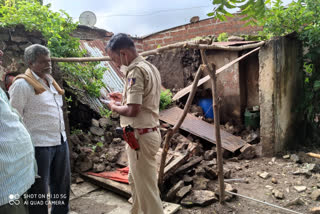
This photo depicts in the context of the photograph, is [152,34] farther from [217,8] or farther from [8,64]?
[217,8]

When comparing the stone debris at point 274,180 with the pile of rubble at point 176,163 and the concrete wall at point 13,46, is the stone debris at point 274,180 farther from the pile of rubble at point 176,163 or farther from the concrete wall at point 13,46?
the concrete wall at point 13,46

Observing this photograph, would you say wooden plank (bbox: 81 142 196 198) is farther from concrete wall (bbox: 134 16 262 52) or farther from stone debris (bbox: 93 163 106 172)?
concrete wall (bbox: 134 16 262 52)

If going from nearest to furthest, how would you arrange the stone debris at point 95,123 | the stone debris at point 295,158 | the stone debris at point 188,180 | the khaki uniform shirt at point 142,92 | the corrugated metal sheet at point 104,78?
1. the khaki uniform shirt at point 142,92
2. the stone debris at point 188,180
3. the stone debris at point 295,158
4. the stone debris at point 95,123
5. the corrugated metal sheet at point 104,78

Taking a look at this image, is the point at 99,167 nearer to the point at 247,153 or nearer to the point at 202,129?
the point at 202,129

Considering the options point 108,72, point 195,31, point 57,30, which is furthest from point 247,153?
point 195,31

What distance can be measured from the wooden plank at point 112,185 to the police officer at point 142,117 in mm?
1097

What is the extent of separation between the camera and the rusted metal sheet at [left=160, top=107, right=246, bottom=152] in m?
4.91

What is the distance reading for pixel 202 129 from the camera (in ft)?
17.2

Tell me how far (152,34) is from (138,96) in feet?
24.8

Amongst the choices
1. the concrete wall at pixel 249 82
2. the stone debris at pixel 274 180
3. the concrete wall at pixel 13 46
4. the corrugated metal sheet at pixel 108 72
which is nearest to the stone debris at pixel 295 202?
the stone debris at pixel 274 180

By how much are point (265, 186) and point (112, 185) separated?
2319mm

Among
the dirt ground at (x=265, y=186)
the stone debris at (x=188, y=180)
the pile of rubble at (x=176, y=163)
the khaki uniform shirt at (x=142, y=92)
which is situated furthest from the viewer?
the stone debris at (x=188, y=180)

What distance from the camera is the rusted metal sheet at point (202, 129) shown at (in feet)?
16.1

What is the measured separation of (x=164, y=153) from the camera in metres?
3.13
